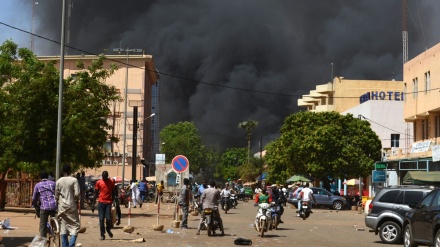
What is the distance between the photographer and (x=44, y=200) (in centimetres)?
1633

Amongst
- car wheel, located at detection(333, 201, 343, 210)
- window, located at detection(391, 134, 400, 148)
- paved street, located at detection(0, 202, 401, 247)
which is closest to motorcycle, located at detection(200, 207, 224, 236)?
paved street, located at detection(0, 202, 401, 247)

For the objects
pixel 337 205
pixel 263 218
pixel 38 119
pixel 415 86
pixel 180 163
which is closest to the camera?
pixel 263 218

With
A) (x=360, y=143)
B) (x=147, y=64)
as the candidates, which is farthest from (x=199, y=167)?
(x=360, y=143)

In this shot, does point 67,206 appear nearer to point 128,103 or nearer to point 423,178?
point 423,178

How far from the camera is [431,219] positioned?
17344 mm

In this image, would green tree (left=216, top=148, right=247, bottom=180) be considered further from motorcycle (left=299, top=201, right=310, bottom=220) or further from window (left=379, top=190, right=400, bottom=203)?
window (left=379, top=190, right=400, bottom=203)

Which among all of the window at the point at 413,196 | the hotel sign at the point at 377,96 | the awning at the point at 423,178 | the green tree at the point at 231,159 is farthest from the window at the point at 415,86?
the green tree at the point at 231,159

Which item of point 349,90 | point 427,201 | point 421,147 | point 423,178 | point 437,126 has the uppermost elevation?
point 349,90

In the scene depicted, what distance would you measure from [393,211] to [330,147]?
42.1m

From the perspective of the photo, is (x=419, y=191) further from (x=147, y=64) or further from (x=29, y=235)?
(x=147, y=64)

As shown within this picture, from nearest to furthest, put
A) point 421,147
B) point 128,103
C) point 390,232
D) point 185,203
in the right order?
point 390,232
point 185,203
point 421,147
point 128,103

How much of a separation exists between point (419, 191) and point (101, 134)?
18.2 m

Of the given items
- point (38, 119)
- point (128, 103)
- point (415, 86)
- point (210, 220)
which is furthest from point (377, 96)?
point (210, 220)

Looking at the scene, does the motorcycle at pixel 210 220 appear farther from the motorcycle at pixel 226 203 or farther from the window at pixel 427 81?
the window at pixel 427 81
